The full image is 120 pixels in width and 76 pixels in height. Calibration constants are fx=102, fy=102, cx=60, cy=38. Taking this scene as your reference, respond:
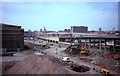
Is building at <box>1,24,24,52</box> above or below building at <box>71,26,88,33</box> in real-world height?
below

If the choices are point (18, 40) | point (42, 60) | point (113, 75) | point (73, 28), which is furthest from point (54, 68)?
point (73, 28)

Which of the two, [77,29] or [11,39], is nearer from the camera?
[11,39]

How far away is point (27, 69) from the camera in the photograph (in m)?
9.34

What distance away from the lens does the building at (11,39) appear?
24125 millimetres

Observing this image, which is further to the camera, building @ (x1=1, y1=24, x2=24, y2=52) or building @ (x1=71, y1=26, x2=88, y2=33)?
building @ (x1=71, y1=26, x2=88, y2=33)

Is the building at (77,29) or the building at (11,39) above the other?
the building at (77,29)

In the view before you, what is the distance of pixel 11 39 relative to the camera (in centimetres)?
2472

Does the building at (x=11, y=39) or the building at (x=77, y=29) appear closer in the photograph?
the building at (x=11, y=39)

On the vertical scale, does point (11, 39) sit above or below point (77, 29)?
below

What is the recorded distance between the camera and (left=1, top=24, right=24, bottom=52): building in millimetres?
24125

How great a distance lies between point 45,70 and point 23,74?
2.03m

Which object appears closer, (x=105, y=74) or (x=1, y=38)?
(x=105, y=74)

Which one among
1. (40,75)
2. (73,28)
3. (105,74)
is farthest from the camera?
(73,28)

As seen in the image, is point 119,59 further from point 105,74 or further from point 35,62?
point 35,62
